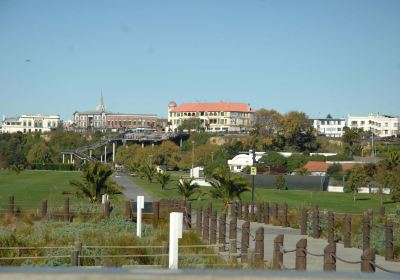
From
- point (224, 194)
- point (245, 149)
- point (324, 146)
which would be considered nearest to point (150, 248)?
point (224, 194)

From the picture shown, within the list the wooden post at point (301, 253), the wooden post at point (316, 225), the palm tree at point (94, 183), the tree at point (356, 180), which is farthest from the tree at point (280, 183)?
the wooden post at point (301, 253)

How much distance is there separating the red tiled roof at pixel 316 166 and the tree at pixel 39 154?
48.6m

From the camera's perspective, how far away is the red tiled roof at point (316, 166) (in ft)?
321

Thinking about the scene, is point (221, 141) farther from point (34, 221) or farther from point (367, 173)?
point (34, 221)

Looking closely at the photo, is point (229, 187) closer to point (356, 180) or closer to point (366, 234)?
point (366, 234)

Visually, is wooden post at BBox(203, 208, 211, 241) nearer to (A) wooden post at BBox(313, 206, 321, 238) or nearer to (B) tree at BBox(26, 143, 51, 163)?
(A) wooden post at BBox(313, 206, 321, 238)

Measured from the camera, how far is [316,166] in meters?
101

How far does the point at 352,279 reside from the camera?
8359 mm

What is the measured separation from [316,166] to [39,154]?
53.0 meters

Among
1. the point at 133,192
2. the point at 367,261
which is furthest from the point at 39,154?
the point at 367,261

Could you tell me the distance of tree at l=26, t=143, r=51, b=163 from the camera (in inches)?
5090

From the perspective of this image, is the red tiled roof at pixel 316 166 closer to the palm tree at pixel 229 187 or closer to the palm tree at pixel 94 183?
the palm tree at pixel 229 187

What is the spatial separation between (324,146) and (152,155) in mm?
44273

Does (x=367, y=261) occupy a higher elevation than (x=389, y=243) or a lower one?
higher
